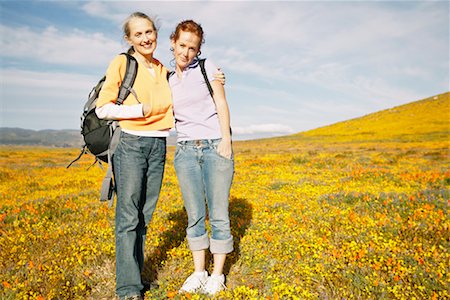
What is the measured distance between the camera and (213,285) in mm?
4512

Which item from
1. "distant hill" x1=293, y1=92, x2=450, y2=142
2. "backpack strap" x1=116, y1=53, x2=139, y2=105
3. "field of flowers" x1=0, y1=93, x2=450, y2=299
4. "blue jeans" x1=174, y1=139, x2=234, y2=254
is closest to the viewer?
"backpack strap" x1=116, y1=53, x2=139, y2=105

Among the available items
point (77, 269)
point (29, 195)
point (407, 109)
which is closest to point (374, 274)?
point (77, 269)

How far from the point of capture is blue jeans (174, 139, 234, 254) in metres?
4.25

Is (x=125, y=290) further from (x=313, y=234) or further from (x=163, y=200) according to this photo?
(x=163, y=200)

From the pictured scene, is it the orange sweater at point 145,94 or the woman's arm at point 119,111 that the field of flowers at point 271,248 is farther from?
the woman's arm at point 119,111

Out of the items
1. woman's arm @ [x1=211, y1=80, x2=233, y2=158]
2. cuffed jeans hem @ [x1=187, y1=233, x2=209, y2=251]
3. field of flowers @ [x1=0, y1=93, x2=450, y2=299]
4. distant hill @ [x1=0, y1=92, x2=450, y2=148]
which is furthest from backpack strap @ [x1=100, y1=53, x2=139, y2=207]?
distant hill @ [x1=0, y1=92, x2=450, y2=148]

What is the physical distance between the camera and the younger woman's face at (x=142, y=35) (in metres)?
4.04

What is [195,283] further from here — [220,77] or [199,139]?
[220,77]

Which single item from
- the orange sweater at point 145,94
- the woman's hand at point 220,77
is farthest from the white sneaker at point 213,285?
the woman's hand at point 220,77

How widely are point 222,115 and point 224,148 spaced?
1.47 ft

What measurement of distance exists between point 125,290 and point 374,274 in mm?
3616

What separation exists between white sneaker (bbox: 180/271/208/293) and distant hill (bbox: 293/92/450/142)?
55911 mm

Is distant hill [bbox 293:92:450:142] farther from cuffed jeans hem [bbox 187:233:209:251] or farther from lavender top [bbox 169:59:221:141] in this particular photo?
lavender top [bbox 169:59:221:141]

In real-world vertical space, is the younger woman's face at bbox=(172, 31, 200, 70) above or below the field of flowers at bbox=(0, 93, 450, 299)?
above
